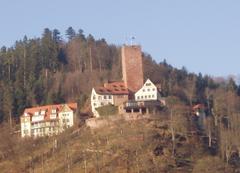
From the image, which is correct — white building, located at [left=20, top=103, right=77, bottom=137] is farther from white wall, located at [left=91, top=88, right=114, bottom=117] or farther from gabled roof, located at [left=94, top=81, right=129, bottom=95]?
gabled roof, located at [left=94, top=81, right=129, bottom=95]

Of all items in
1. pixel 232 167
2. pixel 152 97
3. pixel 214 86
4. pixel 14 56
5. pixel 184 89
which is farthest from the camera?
pixel 14 56

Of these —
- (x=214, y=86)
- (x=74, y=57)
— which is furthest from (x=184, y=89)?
(x=74, y=57)

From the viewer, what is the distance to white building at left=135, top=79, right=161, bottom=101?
101 meters

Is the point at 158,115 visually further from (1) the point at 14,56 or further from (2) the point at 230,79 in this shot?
(1) the point at 14,56

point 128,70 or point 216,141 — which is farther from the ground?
point 128,70

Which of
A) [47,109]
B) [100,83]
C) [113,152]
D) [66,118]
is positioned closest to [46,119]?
[66,118]

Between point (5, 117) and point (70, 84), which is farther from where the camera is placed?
point (70, 84)

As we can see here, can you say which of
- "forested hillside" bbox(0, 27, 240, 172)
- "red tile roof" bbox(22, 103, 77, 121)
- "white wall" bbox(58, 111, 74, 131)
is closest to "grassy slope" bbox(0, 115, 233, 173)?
"forested hillside" bbox(0, 27, 240, 172)

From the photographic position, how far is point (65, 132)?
9762cm

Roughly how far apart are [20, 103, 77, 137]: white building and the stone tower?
7.68 metres

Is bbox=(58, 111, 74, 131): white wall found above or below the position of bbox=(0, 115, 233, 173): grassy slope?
above

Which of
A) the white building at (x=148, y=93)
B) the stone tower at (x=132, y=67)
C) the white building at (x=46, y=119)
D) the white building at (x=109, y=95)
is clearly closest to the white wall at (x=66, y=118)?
the white building at (x=46, y=119)

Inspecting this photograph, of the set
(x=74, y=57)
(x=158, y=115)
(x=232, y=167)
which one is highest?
(x=74, y=57)

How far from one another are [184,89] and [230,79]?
10936 millimetres
